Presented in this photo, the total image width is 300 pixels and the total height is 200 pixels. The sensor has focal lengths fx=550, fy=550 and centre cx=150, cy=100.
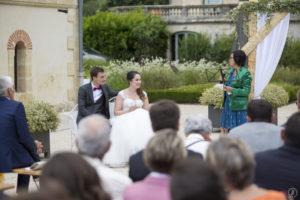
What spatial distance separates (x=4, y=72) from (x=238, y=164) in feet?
34.7

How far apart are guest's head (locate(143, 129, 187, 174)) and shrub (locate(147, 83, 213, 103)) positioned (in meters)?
14.6

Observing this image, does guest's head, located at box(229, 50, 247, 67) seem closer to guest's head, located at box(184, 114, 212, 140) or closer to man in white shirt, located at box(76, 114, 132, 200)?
guest's head, located at box(184, 114, 212, 140)

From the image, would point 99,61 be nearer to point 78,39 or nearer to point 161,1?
point 78,39

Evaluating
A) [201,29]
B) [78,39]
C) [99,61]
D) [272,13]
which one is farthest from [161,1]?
[272,13]

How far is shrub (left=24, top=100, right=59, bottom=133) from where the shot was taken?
27.1 ft

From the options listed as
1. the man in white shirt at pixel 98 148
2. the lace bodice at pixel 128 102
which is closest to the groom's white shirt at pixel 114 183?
the man in white shirt at pixel 98 148

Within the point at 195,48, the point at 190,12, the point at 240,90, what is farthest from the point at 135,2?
the point at 240,90

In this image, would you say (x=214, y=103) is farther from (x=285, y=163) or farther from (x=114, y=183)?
(x=114, y=183)

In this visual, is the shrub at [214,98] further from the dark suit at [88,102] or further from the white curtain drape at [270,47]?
the dark suit at [88,102]

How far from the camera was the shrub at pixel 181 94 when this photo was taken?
17891mm

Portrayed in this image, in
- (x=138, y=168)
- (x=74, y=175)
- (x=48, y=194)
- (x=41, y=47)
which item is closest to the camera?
(x=48, y=194)

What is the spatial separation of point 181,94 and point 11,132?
13.0 metres

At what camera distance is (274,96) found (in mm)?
11859

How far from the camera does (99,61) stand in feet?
80.3
